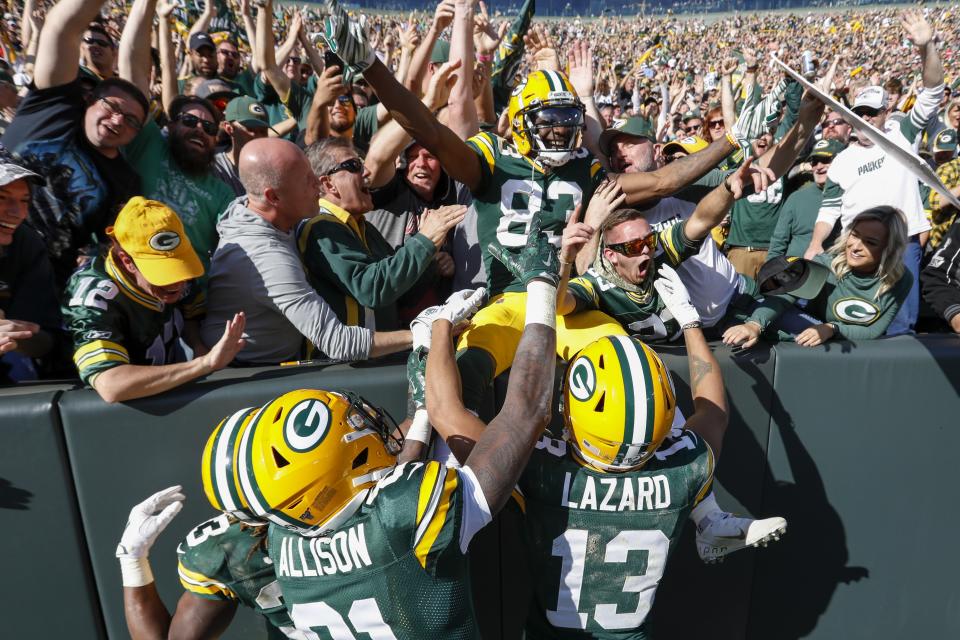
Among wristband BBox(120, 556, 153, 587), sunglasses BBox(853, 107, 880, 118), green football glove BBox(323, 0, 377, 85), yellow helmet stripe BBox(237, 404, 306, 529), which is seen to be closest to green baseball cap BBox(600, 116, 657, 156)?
green football glove BBox(323, 0, 377, 85)

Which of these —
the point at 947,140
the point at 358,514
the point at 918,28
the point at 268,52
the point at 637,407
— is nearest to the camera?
the point at 358,514

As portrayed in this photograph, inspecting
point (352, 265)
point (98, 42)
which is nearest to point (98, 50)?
point (98, 42)

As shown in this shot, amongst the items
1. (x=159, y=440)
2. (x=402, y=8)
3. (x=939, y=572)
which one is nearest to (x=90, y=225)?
(x=159, y=440)

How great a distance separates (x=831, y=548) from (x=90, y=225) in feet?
13.5

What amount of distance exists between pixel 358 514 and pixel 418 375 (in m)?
0.80

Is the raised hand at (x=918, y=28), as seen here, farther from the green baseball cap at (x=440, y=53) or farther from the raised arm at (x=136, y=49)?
the raised arm at (x=136, y=49)

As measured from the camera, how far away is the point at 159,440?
2.45 meters

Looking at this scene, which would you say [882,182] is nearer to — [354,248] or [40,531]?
[354,248]

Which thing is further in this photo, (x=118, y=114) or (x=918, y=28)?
(x=918, y=28)

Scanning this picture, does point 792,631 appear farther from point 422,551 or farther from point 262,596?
point 262,596

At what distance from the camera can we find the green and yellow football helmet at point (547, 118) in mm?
3375

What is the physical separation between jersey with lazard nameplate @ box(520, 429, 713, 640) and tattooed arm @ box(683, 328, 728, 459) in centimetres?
18

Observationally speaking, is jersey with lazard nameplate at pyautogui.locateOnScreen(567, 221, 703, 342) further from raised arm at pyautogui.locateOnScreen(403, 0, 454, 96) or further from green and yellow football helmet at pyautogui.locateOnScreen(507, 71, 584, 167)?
raised arm at pyautogui.locateOnScreen(403, 0, 454, 96)

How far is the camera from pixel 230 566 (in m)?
1.97
